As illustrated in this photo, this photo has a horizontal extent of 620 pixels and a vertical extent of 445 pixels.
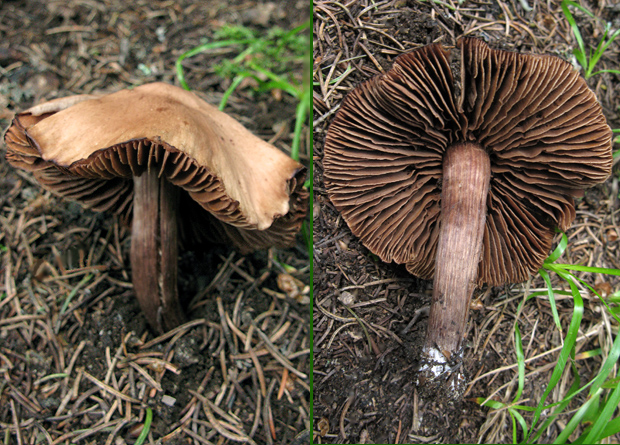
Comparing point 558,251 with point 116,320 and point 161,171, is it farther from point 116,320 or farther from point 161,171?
point 116,320

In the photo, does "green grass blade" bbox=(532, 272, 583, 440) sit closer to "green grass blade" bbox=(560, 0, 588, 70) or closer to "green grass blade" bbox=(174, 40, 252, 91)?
"green grass blade" bbox=(560, 0, 588, 70)

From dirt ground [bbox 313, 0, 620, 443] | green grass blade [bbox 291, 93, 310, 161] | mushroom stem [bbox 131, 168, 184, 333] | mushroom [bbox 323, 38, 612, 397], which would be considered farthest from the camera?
green grass blade [bbox 291, 93, 310, 161]

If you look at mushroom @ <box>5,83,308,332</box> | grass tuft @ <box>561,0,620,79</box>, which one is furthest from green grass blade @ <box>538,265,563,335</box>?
mushroom @ <box>5,83,308,332</box>

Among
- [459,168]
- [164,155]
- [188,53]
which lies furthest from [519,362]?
[188,53]

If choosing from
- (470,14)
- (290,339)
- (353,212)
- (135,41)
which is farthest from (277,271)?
(135,41)

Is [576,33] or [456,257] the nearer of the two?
[456,257]

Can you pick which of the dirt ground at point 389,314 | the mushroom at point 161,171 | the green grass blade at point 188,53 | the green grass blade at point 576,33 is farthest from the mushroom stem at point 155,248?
the green grass blade at point 576,33

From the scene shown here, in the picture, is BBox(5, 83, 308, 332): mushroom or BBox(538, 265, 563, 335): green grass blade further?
BBox(538, 265, 563, 335): green grass blade
